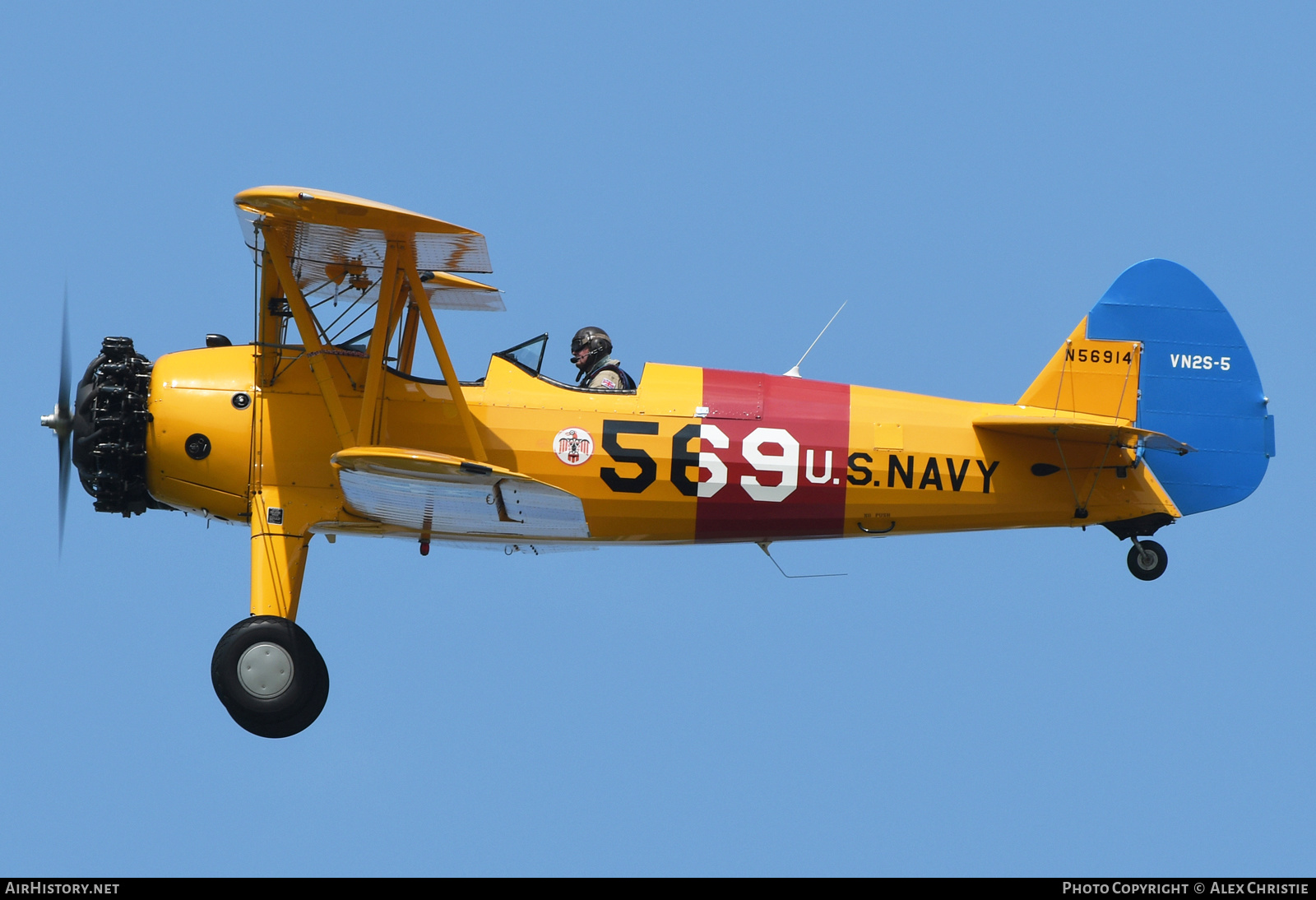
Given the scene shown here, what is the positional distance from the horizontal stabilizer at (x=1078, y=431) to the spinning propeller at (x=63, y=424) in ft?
20.8

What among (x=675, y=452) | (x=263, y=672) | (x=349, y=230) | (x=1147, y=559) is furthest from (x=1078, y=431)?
(x=263, y=672)

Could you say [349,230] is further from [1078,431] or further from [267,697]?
[1078,431]

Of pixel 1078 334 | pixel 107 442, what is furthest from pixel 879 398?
pixel 107 442

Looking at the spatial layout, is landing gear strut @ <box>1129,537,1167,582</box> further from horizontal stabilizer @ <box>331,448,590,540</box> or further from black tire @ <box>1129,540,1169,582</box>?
horizontal stabilizer @ <box>331,448,590,540</box>

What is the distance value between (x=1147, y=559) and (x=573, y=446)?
14.5ft

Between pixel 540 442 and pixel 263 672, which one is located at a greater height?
pixel 540 442

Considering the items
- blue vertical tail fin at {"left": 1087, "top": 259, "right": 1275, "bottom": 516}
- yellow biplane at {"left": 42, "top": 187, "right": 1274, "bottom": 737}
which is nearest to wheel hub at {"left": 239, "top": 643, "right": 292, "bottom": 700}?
yellow biplane at {"left": 42, "top": 187, "right": 1274, "bottom": 737}

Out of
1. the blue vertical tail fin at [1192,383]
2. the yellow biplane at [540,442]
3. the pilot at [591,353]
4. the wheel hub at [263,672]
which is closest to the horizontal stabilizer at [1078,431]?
the yellow biplane at [540,442]

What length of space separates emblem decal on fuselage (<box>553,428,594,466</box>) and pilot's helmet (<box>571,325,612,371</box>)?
78cm

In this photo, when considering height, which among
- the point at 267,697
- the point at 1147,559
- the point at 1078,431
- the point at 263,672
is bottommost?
the point at 267,697

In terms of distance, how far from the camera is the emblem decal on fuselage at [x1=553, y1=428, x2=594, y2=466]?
10.8 metres

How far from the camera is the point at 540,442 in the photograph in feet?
35.2

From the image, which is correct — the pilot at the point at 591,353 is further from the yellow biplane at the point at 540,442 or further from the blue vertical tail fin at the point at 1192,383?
the blue vertical tail fin at the point at 1192,383

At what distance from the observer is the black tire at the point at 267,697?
1001 cm
